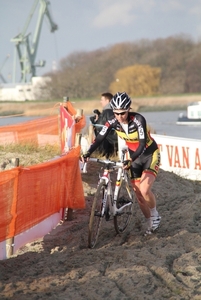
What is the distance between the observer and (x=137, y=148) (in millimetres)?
8102

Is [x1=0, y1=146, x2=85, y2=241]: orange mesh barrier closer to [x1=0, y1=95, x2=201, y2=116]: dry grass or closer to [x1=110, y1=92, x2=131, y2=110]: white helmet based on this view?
[x1=110, y1=92, x2=131, y2=110]: white helmet

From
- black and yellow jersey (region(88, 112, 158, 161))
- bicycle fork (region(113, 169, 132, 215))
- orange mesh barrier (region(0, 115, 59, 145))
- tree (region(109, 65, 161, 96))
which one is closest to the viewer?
black and yellow jersey (region(88, 112, 158, 161))

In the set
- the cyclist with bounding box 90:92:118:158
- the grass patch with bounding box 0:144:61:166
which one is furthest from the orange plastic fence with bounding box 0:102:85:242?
the cyclist with bounding box 90:92:118:158

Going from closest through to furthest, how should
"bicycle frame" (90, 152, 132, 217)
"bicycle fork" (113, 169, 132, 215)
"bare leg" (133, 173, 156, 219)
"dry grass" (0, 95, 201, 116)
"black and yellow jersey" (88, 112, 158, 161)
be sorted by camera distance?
"bicycle frame" (90, 152, 132, 217), "black and yellow jersey" (88, 112, 158, 161), "bicycle fork" (113, 169, 132, 215), "bare leg" (133, 173, 156, 219), "dry grass" (0, 95, 201, 116)

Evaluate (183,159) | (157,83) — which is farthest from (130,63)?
(183,159)

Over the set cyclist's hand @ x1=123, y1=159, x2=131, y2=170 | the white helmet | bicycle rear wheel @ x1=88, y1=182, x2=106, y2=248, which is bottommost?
bicycle rear wheel @ x1=88, y1=182, x2=106, y2=248

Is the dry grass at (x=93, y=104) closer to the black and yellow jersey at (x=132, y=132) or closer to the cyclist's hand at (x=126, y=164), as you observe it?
the black and yellow jersey at (x=132, y=132)

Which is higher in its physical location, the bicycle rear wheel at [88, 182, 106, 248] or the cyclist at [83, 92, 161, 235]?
the cyclist at [83, 92, 161, 235]

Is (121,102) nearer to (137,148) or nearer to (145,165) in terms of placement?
(137,148)

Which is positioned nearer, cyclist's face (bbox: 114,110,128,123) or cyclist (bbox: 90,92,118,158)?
cyclist's face (bbox: 114,110,128,123)

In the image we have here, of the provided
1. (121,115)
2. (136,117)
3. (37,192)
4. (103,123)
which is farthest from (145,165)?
(103,123)

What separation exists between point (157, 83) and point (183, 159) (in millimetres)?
54031

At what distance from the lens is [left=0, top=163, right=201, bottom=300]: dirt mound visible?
589 cm

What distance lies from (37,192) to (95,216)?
72 cm
